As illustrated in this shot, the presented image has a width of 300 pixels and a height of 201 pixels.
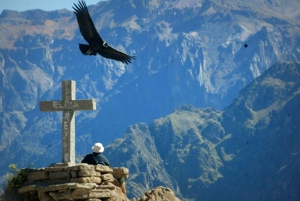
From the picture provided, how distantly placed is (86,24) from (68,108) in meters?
3.25

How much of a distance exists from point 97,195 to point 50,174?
199cm

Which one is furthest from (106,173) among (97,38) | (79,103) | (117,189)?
(97,38)

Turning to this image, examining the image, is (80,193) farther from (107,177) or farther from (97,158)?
(97,158)

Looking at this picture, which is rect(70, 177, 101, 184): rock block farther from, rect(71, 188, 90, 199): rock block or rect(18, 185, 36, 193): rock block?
rect(18, 185, 36, 193): rock block

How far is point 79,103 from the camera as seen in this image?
3033 cm

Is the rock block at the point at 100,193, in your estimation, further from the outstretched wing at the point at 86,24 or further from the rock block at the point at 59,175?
the outstretched wing at the point at 86,24

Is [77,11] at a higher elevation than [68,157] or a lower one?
higher

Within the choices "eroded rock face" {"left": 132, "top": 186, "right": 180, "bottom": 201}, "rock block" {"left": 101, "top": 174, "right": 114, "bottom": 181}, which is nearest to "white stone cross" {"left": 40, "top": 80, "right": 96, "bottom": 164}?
"rock block" {"left": 101, "top": 174, "right": 114, "bottom": 181}

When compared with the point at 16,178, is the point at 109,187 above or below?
below

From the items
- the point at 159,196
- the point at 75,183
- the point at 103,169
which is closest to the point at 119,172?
the point at 103,169

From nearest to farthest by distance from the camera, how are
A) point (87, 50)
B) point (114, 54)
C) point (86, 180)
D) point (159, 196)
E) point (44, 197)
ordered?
point (86, 180)
point (44, 197)
point (159, 196)
point (87, 50)
point (114, 54)

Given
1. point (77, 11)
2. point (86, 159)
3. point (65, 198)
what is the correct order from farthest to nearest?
point (77, 11)
point (86, 159)
point (65, 198)

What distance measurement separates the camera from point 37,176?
28.8 meters

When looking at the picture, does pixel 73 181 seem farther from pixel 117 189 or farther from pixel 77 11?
pixel 77 11
